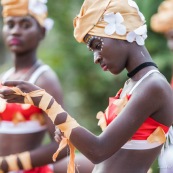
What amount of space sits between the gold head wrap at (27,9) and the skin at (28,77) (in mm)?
36

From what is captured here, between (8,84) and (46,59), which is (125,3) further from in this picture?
(46,59)

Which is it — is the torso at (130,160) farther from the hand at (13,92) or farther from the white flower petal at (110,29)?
the hand at (13,92)

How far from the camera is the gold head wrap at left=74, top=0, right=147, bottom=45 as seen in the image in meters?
4.12

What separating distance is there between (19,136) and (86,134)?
1.82 m

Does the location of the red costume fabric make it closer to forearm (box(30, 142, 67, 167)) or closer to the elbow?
forearm (box(30, 142, 67, 167))

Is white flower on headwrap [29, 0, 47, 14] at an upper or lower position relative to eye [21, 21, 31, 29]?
upper

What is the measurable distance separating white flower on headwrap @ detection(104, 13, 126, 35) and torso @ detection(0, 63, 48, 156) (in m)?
1.61

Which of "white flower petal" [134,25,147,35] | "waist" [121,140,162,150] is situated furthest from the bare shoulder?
"white flower petal" [134,25,147,35]

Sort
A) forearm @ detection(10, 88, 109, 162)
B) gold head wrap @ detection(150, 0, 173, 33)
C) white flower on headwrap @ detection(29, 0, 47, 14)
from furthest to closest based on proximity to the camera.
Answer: gold head wrap @ detection(150, 0, 173, 33) → white flower on headwrap @ detection(29, 0, 47, 14) → forearm @ detection(10, 88, 109, 162)

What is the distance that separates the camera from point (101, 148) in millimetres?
3875

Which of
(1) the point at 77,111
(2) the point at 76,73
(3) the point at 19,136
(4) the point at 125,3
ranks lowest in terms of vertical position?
(1) the point at 77,111

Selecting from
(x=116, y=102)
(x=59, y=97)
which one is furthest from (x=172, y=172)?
(x=59, y=97)

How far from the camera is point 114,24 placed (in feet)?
13.6

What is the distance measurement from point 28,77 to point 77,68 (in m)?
3.16
